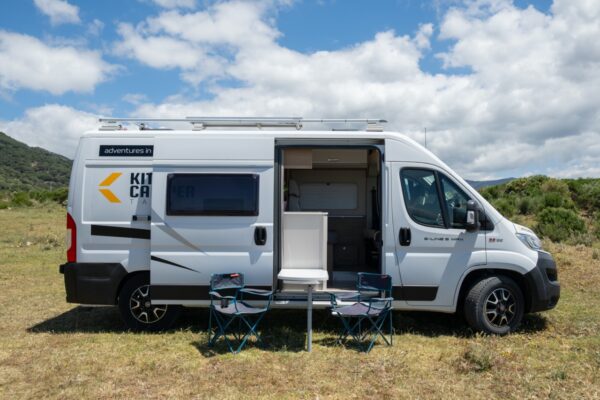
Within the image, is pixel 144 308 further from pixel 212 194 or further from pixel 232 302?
pixel 212 194

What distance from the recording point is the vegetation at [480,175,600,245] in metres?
15.7

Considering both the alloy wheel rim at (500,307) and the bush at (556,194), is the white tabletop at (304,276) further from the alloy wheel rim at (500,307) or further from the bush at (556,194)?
the bush at (556,194)

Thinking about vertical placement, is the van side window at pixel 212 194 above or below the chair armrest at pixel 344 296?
above

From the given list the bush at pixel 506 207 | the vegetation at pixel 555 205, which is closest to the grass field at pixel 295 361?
the vegetation at pixel 555 205

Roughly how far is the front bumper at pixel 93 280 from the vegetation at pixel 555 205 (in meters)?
13.1

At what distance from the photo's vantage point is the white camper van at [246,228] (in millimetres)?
6090

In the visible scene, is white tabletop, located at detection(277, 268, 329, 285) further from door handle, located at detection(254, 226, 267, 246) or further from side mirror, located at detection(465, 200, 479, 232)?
side mirror, located at detection(465, 200, 479, 232)


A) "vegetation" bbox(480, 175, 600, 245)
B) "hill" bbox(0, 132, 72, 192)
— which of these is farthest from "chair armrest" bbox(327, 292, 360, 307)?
"hill" bbox(0, 132, 72, 192)

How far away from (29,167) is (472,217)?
264 feet

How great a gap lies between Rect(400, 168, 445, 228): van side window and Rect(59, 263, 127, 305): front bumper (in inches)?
143

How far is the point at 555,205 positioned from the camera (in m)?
20.0

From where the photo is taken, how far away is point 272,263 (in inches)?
239

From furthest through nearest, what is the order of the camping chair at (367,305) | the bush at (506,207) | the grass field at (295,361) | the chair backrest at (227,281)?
1. the bush at (506,207)
2. the chair backrest at (227,281)
3. the camping chair at (367,305)
4. the grass field at (295,361)

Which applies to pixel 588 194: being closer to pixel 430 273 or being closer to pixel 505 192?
pixel 505 192
